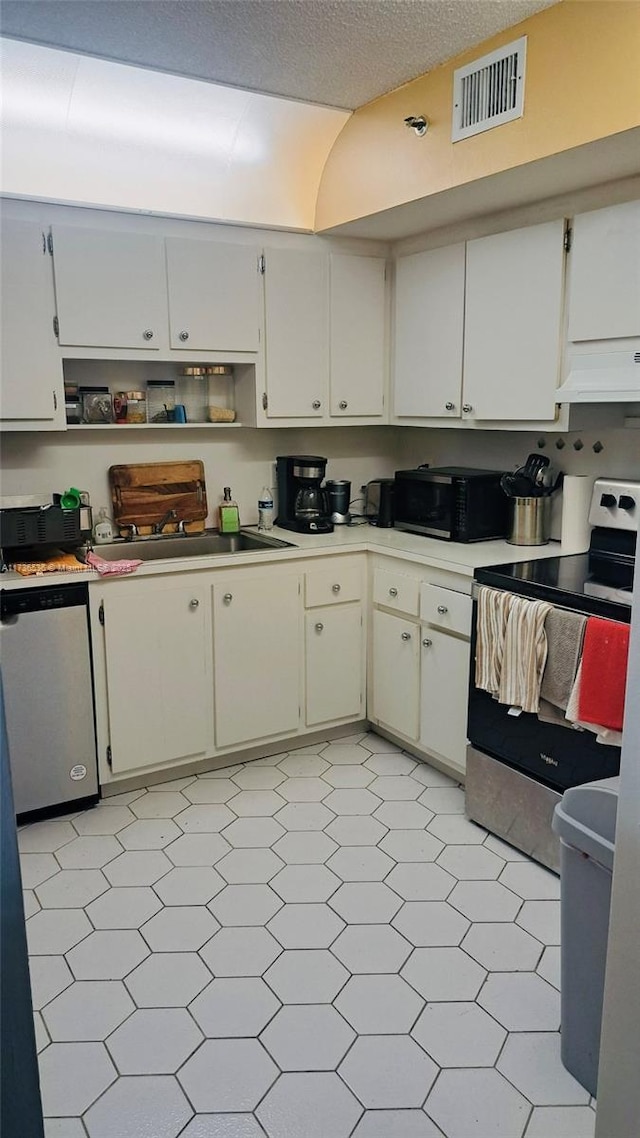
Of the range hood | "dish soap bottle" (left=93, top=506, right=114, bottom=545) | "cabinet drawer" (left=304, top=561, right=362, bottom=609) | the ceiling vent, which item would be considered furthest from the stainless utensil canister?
"dish soap bottle" (left=93, top=506, right=114, bottom=545)

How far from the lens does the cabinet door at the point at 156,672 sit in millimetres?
2998

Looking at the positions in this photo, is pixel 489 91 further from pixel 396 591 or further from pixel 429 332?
pixel 396 591

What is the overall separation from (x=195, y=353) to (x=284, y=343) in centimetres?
42

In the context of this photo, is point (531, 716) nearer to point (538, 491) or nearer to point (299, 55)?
point (538, 491)

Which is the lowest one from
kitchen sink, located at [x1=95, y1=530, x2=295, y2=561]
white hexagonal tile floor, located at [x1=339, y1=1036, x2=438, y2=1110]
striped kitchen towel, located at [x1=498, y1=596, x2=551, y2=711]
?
white hexagonal tile floor, located at [x1=339, y1=1036, x2=438, y2=1110]

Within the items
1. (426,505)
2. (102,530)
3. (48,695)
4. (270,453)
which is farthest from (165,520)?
(426,505)

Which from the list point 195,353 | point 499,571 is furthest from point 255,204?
point 499,571

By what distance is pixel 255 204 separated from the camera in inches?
137

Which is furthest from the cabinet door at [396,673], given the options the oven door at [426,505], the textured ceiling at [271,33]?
the textured ceiling at [271,33]

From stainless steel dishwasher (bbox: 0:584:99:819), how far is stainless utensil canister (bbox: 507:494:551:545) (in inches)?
68.0

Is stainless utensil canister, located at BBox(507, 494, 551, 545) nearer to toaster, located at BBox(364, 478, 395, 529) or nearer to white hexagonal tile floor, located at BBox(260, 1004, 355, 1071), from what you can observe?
toaster, located at BBox(364, 478, 395, 529)

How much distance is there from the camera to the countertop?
2.88 metres

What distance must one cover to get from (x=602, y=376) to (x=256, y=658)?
1704 mm

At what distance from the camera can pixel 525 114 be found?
241 cm
